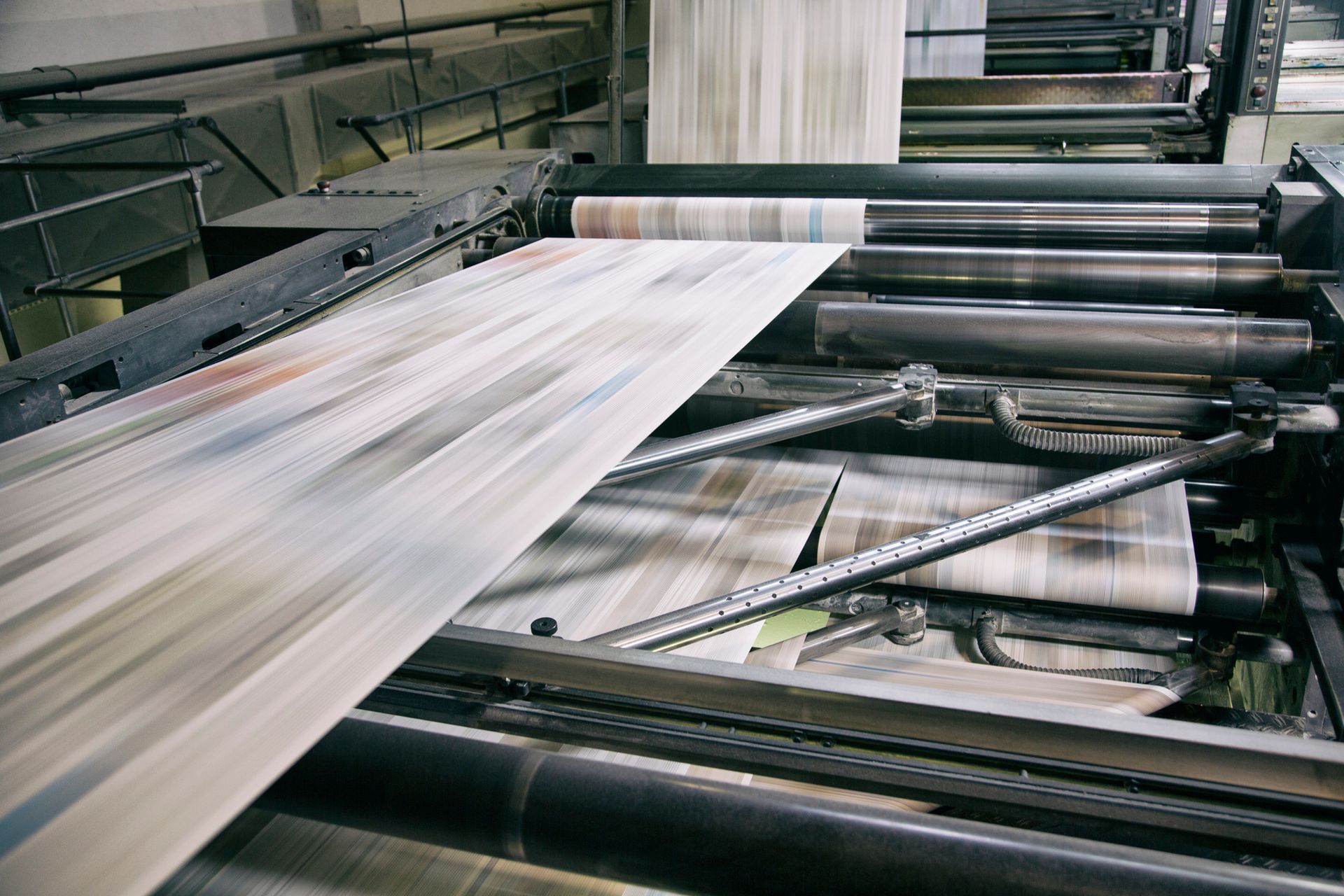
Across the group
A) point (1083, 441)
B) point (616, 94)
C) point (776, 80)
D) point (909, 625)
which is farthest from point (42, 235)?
point (1083, 441)

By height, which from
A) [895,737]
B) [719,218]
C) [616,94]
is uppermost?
[616,94]

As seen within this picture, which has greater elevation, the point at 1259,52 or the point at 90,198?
the point at 1259,52

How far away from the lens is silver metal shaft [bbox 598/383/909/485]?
48.3 inches

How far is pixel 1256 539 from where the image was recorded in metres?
1.51

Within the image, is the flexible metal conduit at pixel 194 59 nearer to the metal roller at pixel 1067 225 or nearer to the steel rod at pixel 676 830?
the metal roller at pixel 1067 225

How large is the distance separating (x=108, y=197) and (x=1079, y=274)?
214 cm

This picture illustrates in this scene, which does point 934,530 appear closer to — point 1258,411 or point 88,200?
point 1258,411

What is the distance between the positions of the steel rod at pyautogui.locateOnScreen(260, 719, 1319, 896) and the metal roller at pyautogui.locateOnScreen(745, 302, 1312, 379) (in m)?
0.84

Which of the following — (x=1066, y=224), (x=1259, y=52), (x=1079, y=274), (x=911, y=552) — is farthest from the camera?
(x=1259, y=52)

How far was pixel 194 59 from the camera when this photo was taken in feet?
11.0

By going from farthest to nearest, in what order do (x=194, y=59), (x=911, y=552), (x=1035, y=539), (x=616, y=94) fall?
(x=194, y=59), (x=616, y=94), (x=1035, y=539), (x=911, y=552)

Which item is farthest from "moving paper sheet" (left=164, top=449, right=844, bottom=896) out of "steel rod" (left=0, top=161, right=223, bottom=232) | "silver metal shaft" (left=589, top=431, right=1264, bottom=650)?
"steel rod" (left=0, top=161, right=223, bottom=232)

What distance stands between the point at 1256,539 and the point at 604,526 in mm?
1027

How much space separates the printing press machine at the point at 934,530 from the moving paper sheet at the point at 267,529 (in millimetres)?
169
